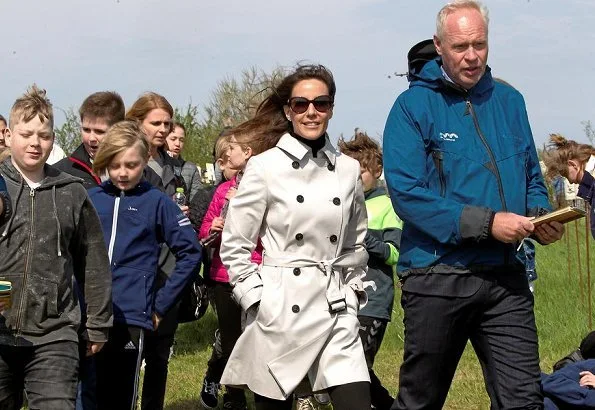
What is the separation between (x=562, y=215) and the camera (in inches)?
195

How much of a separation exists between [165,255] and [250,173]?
1.41 m

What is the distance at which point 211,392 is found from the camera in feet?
28.2

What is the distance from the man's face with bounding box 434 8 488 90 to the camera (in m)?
5.38

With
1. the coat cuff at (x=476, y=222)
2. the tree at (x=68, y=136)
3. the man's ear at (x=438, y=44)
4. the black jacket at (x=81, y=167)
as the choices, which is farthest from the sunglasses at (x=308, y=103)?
the tree at (x=68, y=136)

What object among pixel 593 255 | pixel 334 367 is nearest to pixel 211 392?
pixel 334 367

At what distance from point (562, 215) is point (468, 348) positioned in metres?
5.97

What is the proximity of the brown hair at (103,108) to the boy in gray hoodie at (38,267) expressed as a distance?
1.37m

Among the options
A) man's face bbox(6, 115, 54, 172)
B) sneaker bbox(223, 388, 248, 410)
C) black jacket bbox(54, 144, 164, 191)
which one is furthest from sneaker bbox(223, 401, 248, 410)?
man's face bbox(6, 115, 54, 172)

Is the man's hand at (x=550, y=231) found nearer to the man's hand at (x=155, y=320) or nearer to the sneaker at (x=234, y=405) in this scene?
the man's hand at (x=155, y=320)

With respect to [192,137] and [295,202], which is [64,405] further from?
[192,137]

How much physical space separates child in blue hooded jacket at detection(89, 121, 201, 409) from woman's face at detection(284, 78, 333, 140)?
1253mm

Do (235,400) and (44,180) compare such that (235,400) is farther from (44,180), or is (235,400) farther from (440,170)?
(440,170)

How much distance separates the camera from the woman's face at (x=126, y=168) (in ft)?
21.7

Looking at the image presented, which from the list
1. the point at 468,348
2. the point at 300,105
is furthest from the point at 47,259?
the point at 468,348
